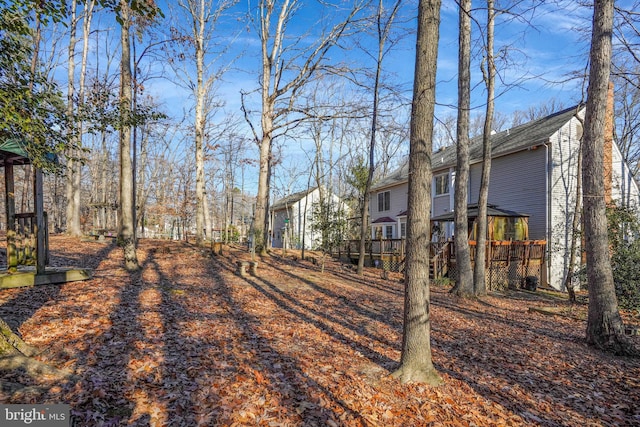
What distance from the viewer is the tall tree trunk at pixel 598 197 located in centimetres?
623

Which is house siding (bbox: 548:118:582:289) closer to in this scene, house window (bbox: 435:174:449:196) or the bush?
the bush

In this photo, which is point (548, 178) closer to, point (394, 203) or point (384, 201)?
point (394, 203)

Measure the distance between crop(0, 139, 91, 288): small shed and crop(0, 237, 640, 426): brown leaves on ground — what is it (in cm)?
33

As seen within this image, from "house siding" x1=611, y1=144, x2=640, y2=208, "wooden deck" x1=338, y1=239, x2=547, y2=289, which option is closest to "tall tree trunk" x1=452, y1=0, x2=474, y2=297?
"wooden deck" x1=338, y1=239, x2=547, y2=289

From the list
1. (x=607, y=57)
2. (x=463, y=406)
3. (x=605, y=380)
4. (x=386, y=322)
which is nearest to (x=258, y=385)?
(x=463, y=406)

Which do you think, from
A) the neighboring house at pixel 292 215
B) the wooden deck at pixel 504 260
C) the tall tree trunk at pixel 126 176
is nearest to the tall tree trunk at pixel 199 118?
the tall tree trunk at pixel 126 176

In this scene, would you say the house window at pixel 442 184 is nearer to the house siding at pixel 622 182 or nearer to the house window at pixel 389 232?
the house window at pixel 389 232

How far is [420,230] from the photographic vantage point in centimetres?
425

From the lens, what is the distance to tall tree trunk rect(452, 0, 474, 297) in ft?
35.5

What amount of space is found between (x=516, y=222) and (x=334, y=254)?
9.81 m

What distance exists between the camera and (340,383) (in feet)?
13.1

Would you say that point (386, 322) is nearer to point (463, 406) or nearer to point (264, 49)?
point (463, 406)
